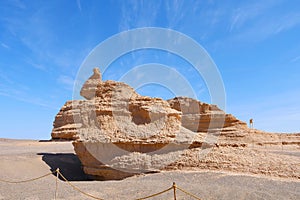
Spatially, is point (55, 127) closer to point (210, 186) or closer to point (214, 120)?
point (214, 120)

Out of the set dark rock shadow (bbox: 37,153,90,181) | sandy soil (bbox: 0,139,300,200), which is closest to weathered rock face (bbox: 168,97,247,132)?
dark rock shadow (bbox: 37,153,90,181)

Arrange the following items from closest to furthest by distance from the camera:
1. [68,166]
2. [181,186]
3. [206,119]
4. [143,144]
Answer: [181,186]
[143,144]
[68,166]
[206,119]

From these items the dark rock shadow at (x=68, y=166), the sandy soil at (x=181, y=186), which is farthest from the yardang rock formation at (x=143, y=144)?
the dark rock shadow at (x=68, y=166)

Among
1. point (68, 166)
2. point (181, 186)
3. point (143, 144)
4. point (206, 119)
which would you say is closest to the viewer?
point (181, 186)

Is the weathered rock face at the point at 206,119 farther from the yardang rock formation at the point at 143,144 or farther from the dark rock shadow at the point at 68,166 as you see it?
the yardang rock formation at the point at 143,144

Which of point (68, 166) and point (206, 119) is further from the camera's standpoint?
point (206, 119)

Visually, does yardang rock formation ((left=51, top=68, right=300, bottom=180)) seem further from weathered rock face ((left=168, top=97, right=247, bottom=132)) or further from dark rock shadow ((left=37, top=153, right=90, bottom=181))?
weathered rock face ((left=168, top=97, right=247, bottom=132))

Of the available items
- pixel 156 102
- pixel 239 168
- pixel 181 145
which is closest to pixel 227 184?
pixel 239 168

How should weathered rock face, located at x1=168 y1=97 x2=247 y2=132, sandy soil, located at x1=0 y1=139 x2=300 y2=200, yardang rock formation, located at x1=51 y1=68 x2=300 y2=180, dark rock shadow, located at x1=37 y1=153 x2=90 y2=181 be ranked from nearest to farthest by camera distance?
sandy soil, located at x1=0 y1=139 x2=300 y2=200 → yardang rock formation, located at x1=51 y1=68 x2=300 y2=180 → dark rock shadow, located at x1=37 y1=153 x2=90 y2=181 → weathered rock face, located at x1=168 y1=97 x2=247 y2=132

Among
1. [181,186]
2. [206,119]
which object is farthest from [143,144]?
[206,119]

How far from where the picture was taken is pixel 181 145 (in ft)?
40.8

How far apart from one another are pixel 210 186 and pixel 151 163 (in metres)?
3.74

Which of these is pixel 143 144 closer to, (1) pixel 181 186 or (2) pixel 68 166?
(1) pixel 181 186

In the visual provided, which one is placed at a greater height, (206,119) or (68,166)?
(206,119)
